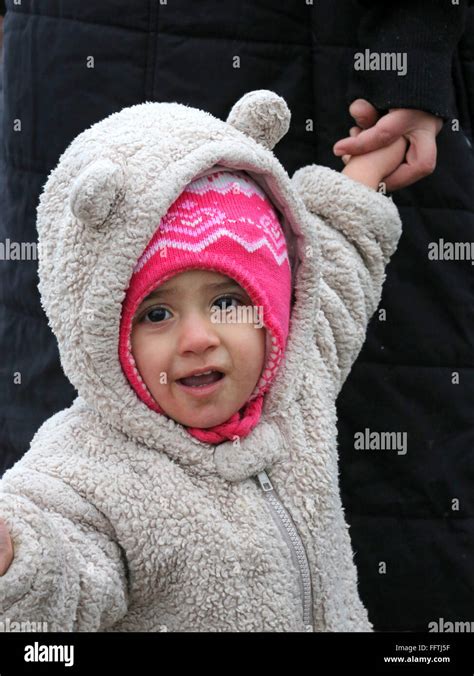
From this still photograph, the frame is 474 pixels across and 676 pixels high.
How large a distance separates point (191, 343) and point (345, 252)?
1.27 feet

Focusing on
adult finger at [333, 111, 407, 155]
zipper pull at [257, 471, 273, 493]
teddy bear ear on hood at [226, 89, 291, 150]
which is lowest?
zipper pull at [257, 471, 273, 493]

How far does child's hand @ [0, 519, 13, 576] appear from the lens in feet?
3.74

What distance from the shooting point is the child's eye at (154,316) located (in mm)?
1312

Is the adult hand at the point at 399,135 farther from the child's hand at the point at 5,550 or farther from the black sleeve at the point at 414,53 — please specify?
the child's hand at the point at 5,550

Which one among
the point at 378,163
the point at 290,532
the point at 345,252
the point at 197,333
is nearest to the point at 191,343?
the point at 197,333

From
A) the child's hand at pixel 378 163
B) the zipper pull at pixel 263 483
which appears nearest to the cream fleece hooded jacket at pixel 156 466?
the zipper pull at pixel 263 483

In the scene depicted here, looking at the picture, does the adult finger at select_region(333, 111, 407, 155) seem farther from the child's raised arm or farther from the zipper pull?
the zipper pull


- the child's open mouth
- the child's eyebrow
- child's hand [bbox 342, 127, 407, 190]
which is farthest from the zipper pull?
child's hand [bbox 342, 127, 407, 190]

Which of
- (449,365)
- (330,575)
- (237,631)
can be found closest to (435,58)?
(449,365)

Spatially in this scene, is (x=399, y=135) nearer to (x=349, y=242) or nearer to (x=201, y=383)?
(x=349, y=242)

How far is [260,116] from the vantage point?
4.62 ft

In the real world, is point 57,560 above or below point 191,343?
below

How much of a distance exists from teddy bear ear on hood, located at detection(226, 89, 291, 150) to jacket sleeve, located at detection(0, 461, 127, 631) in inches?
19.5
